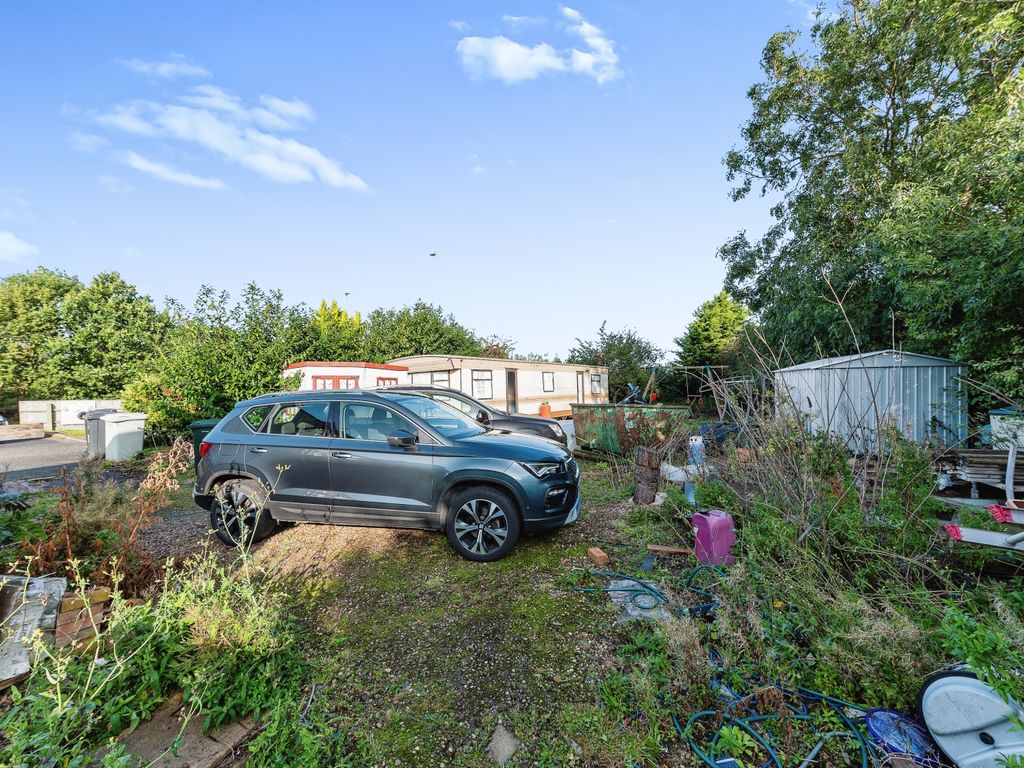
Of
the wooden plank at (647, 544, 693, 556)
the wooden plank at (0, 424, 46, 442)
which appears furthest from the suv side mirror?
the wooden plank at (0, 424, 46, 442)

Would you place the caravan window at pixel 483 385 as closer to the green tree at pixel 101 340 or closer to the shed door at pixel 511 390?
the shed door at pixel 511 390

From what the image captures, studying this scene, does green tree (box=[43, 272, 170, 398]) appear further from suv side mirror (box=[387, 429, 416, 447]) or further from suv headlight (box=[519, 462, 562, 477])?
suv headlight (box=[519, 462, 562, 477])

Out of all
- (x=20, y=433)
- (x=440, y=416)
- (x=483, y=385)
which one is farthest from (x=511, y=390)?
(x=20, y=433)

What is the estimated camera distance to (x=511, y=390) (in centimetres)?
1755

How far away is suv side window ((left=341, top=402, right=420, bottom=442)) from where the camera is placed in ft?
15.3

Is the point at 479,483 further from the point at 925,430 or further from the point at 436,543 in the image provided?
the point at 925,430

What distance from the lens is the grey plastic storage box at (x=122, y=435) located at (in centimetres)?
1049

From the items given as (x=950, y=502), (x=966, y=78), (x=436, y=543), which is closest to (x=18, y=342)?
(x=436, y=543)

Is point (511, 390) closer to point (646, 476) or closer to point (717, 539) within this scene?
point (646, 476)

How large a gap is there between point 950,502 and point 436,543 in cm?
568

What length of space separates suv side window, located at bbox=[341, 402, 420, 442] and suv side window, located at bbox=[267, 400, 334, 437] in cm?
20

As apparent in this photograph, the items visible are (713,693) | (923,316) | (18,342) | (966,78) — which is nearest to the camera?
(713,693)

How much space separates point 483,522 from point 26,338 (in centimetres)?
4036

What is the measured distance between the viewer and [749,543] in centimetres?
389
